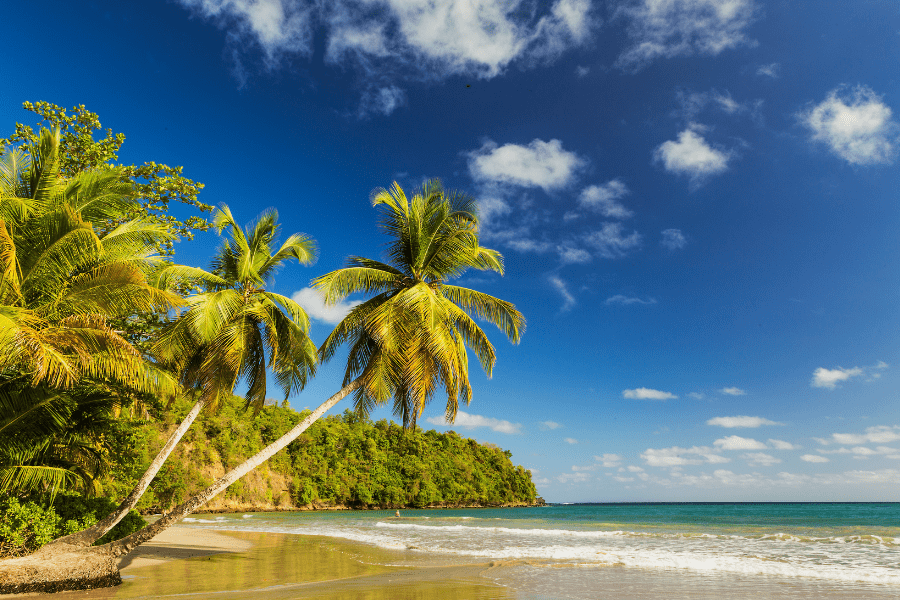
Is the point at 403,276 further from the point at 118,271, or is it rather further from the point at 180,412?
the point at 180,412

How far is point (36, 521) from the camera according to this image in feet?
25.8

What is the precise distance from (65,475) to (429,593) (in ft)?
20.5

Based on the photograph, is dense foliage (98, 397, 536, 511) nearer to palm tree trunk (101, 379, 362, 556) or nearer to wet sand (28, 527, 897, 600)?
wet sand (28, 527, 897, 600)

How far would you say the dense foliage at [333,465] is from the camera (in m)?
50.7

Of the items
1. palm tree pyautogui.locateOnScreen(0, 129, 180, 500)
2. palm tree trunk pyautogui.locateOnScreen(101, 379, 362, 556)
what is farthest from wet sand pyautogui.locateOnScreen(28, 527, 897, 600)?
palm tree pyautogui.locateOnScreen(0, 129, 180, 500)

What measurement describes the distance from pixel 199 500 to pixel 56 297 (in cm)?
437

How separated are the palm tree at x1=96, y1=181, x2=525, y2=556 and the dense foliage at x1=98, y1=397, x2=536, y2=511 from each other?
114ft

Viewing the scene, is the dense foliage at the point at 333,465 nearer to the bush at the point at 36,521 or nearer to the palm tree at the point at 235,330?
the palm tree at the point at 235,330

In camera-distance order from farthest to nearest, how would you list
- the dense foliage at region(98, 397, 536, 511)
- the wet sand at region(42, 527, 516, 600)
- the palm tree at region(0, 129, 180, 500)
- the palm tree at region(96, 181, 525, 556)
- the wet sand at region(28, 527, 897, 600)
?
the dense foliage at region(98, 397, 536, 511), the palm tree at region(96, 181, 525, 556), the wet sand at region(28, 527, 897, 600), the wet sand at region(42, 527, 516, 600), the palm tree at region(0, 129, 180, 500)

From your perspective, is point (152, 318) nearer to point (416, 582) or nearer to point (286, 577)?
point (286, 577)

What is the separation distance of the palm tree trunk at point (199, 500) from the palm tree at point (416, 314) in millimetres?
48

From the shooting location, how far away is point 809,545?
16516 millimetres

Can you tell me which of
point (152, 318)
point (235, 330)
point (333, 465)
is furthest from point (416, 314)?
point (333, 465)

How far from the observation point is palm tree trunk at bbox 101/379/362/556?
843cm
